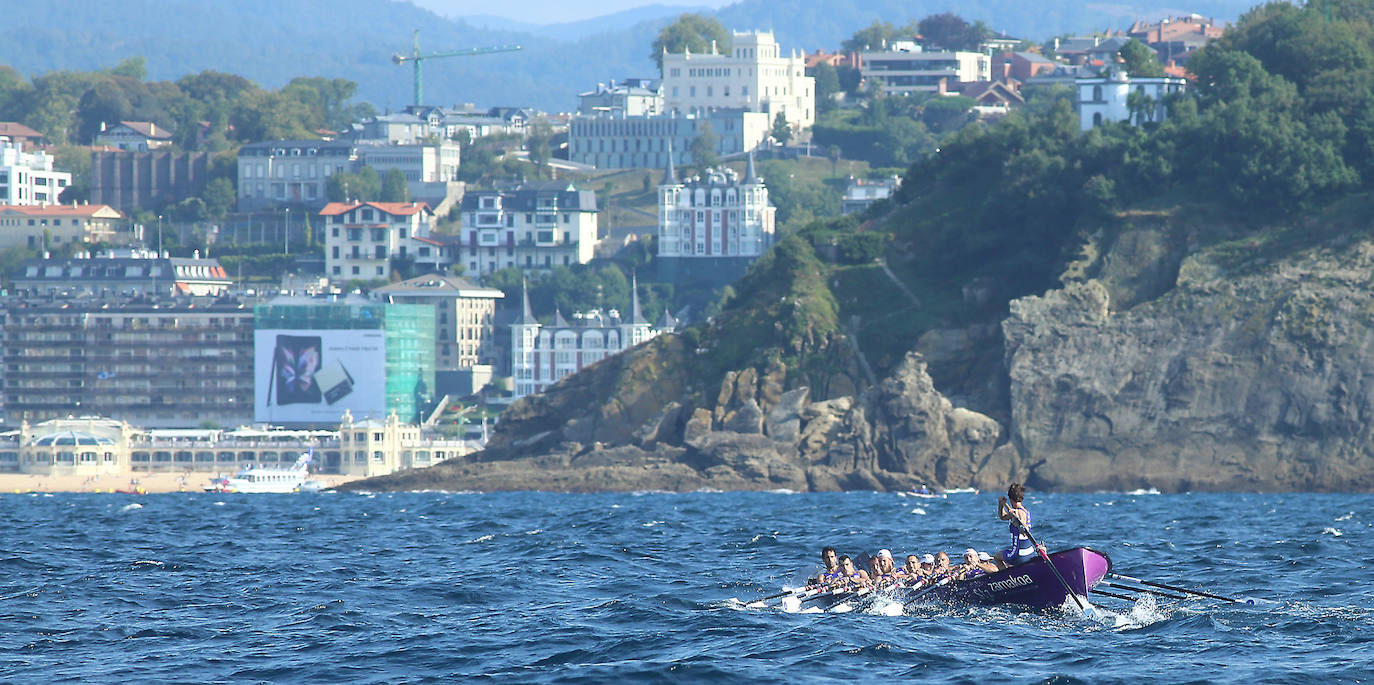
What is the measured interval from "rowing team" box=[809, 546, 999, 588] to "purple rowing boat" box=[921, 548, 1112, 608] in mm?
486

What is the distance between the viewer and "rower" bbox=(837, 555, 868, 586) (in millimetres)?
36500

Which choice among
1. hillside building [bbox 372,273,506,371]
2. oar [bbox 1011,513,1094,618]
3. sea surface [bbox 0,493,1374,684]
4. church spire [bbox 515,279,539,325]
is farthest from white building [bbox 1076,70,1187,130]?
oar [bbox 1011,513,1094,618]

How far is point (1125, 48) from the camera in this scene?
424ft

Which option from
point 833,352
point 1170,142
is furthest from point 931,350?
point 1170,142

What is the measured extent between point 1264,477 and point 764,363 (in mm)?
23989

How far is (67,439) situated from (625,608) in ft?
391

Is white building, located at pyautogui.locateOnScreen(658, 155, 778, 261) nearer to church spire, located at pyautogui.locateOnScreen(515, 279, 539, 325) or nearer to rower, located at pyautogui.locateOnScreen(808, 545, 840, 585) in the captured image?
church spire, located at pyautogui.locateOnScreen(515, 279, 539, 325)

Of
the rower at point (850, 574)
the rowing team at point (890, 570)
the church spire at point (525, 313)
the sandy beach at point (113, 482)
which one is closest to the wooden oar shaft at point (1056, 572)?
the rowing team at point (890, 570)

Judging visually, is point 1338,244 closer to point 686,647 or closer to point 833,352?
point 833,352

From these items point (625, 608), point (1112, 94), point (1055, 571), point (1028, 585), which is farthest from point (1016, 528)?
point (1112, 94)

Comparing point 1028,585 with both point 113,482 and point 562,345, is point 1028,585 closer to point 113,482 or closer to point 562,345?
point 113,482

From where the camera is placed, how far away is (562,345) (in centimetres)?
17762

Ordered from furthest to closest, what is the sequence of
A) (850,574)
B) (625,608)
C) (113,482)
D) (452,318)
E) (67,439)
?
(452,318), (67,439), (113,482), (625,608), (850,574)

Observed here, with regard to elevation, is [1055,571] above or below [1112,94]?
below
